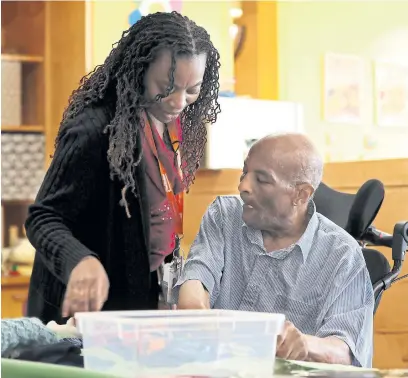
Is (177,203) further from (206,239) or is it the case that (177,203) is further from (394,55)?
(394,55)

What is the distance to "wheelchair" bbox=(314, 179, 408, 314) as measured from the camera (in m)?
1.86

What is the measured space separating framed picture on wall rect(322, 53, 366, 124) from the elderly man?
3.99 meters

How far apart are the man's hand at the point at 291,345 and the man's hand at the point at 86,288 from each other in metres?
0.25

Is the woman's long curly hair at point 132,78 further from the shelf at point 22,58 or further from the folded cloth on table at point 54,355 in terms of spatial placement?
the shelf at point 22,58

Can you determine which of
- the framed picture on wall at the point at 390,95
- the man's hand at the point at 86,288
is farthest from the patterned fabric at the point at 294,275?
A: the framed picture on wall at the point at 390,95

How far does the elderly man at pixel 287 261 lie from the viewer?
4.37 ft

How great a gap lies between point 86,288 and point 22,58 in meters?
3.33

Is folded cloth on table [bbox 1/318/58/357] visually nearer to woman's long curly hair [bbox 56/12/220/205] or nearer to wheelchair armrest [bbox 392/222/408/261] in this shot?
woman's long curly hair [bbox 56/12/220/205]

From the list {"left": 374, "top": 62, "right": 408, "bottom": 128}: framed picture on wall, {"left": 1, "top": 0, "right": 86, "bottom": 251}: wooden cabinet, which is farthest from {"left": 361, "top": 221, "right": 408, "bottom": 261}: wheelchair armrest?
{"left": 374, "top": 62, "right": 408, "bottom": 128}: framed picture on wall

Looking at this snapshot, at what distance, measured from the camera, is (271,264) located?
4.71 feet

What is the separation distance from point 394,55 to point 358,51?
1.15 ft

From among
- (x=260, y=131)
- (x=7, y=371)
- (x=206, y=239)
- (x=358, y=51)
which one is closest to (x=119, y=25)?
(x=260, y=131)

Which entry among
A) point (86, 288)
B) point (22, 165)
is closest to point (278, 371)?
point (86, 288)

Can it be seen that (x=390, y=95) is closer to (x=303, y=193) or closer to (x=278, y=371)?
(x=303, y=193)
